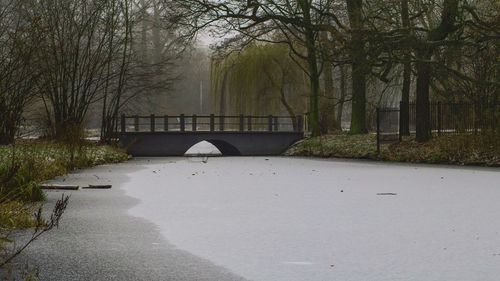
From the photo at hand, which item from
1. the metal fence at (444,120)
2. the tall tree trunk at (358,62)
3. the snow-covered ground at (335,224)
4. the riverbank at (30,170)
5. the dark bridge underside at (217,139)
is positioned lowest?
the snow-covered ground at (335,224)

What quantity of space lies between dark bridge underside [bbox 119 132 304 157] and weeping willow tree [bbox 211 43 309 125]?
1.45m

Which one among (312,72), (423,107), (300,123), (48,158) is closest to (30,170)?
(48,158)

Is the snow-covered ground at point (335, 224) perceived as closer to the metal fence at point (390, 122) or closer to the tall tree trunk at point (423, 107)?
the tall tree trunk at point (423, 107)

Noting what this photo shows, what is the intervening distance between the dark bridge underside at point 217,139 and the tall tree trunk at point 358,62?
532cm

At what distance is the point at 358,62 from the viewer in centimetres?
2361

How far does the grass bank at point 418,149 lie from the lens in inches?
961

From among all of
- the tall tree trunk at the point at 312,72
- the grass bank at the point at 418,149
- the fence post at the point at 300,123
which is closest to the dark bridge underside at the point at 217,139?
the fence post at the point at 300,123

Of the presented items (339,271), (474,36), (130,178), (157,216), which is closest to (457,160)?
(474,36)

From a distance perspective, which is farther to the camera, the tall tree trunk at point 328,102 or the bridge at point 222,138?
the bridge at point 222,138

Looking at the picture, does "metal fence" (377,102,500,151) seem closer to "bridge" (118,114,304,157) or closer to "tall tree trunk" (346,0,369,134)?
"tall tree trunk" (346,0,369,134)

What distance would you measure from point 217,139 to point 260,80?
4.02 m

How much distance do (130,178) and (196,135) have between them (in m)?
18.7

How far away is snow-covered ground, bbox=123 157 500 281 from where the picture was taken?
7504 millimetres

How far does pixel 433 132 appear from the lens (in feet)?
98.6
